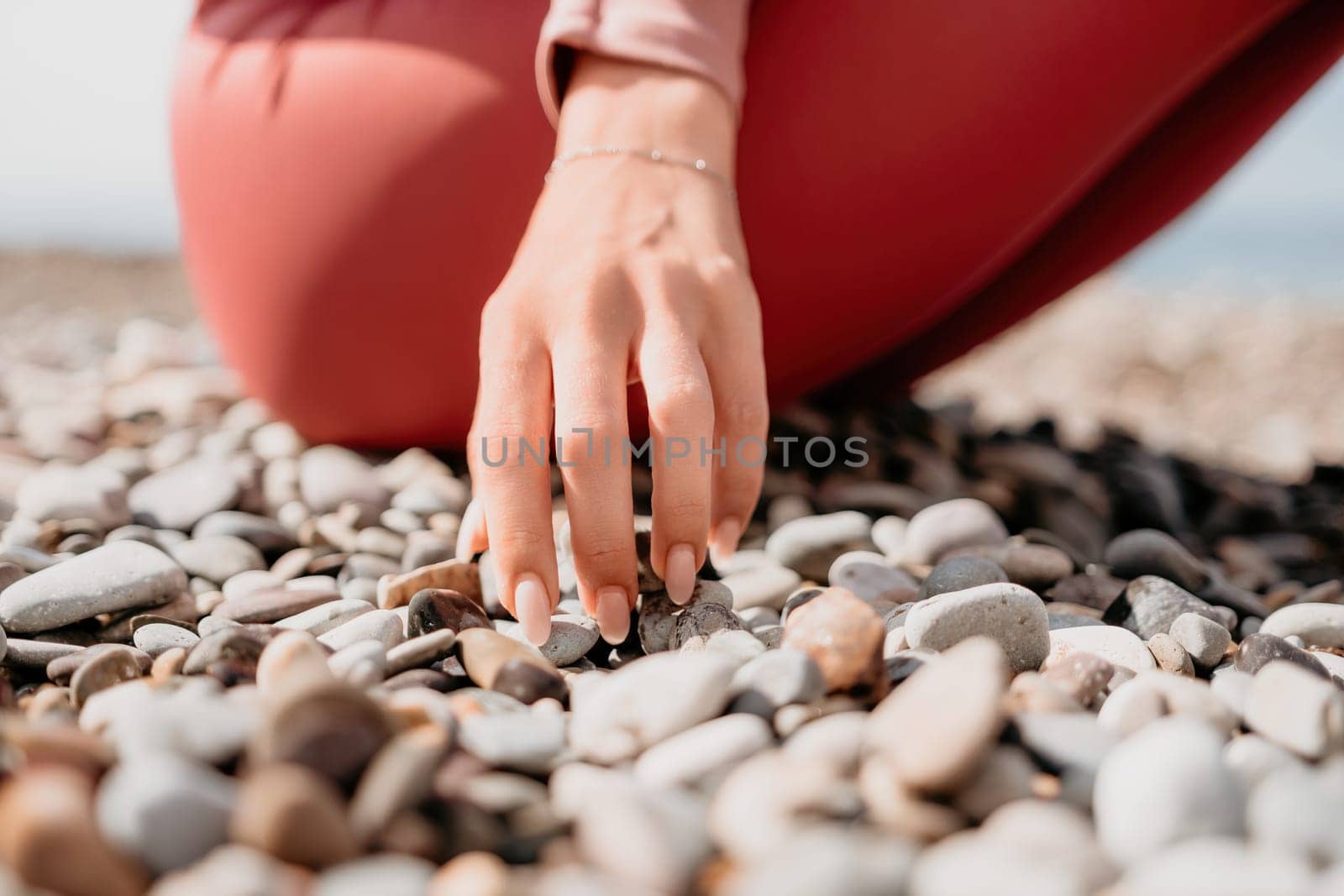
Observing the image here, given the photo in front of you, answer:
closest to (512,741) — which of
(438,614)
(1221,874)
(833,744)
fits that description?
(833,744)

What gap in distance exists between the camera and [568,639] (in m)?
0.95

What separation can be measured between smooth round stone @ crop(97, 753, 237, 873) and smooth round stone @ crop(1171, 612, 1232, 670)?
0.80m

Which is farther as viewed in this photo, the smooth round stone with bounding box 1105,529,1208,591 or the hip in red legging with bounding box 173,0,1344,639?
the smooth round stone with bounding box 1105,529,1208,591

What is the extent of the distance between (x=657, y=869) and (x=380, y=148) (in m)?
1.17

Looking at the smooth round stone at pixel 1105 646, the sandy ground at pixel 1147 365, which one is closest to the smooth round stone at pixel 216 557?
the smooth round stone at pixel 1105 646

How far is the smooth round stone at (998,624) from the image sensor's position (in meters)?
0.88

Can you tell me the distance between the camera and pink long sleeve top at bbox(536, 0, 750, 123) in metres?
1.11

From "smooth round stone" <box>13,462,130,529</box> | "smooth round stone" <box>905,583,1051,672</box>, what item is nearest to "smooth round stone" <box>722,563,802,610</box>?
"smooth round stone" <box>905,583,1051,672</box>

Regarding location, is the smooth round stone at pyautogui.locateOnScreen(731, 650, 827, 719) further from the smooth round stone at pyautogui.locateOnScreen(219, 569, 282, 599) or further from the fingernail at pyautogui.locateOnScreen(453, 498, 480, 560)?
the smooth round stone at pyautogui.locateOnScreen(219, 569, 282, 599)

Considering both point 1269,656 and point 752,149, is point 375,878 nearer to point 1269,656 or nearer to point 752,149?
point 1269,656

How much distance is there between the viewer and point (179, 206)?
170cm

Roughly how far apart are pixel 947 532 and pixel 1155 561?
0.26 m

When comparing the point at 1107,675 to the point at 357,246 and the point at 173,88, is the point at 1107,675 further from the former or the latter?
the point at 173,88

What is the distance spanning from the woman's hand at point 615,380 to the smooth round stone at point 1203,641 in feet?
1.41
